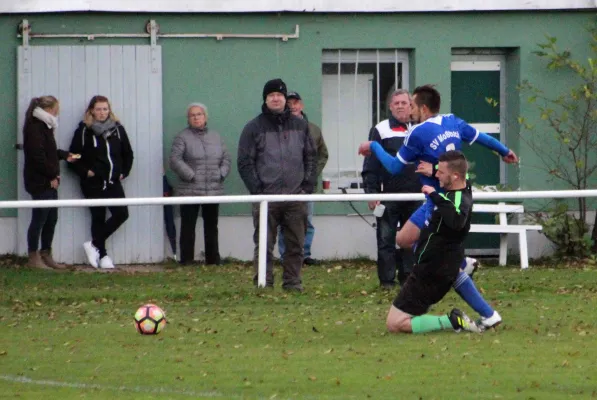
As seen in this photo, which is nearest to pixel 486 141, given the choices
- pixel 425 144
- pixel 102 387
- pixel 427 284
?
pixel 425 144

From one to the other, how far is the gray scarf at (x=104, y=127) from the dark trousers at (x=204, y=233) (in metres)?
1.36

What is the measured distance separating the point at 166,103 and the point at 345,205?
266 cm

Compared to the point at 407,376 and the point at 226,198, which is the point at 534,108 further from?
the point at 407,376

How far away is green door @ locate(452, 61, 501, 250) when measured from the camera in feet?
60.1

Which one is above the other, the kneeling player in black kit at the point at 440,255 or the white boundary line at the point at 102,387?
the kneeling player in black kit at the point at 440,255

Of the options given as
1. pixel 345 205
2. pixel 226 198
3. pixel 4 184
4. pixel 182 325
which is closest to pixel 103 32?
pixel 4 184

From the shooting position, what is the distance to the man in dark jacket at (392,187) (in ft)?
44.1

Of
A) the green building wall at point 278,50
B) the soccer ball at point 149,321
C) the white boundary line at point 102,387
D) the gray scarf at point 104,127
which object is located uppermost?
the green building wall at point 278,50

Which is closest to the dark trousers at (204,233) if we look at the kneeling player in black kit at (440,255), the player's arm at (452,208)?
the kneeling player in black kit at (440,255)

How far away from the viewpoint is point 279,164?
1348 centimetres

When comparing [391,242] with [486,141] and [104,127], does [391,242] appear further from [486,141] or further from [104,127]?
[104,127]

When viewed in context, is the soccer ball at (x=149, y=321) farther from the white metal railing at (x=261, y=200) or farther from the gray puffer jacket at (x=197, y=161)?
the gray puffer jacket at (x=197, y=161)

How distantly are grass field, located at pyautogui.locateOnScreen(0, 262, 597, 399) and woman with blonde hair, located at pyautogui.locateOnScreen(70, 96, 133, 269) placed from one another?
199 cm

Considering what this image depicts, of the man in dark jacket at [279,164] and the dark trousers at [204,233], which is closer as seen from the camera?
the man in dark jacket at [279,164]
